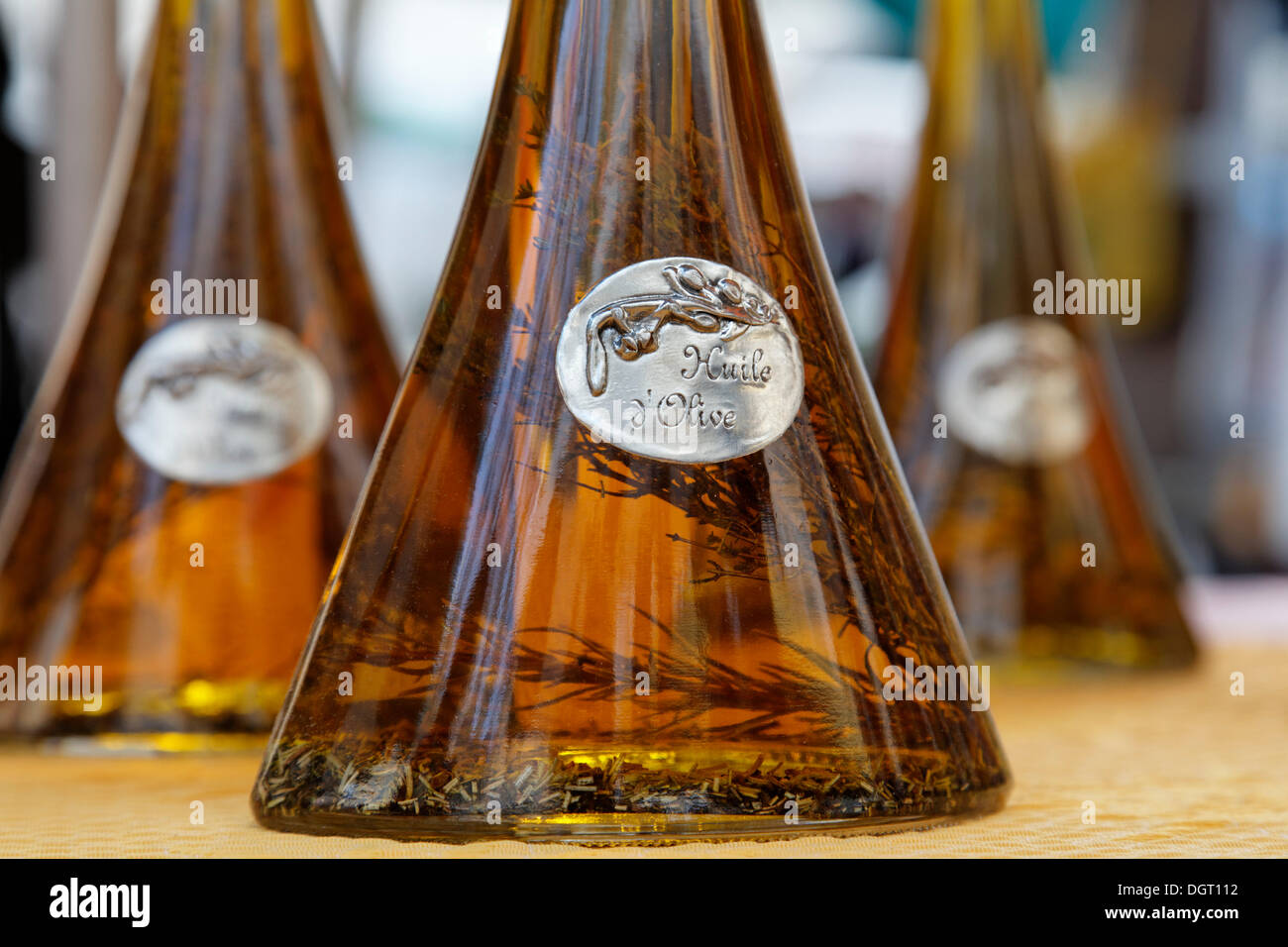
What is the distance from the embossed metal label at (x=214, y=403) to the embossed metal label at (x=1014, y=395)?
0.77 ft

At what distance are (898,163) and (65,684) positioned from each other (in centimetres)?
83

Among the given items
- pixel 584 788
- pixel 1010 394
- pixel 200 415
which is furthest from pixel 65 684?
pixel 1010 394

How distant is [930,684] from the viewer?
0.28 meters

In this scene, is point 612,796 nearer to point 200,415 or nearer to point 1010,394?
point 200,415

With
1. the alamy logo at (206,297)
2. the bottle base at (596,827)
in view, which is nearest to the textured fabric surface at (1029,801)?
the bottle base at (596,827)

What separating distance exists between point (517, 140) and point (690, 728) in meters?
0.11

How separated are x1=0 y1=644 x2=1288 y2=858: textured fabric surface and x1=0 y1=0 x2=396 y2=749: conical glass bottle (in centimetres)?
2

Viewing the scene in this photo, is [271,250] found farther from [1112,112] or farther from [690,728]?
[1112,112]

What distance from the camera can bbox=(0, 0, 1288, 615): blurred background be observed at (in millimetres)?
780

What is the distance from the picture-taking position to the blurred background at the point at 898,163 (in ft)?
2.56

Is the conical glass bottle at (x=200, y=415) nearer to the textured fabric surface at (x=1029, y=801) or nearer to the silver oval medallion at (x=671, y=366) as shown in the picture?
the textured fabric surface at (x=1029, y=801)

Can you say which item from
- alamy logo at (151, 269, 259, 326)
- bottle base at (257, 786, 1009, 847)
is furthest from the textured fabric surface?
alamy logo at (151, 269, 259, 326)
